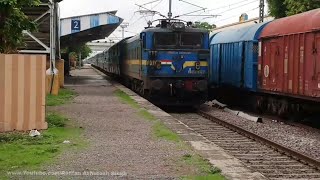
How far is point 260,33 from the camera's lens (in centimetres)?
1864

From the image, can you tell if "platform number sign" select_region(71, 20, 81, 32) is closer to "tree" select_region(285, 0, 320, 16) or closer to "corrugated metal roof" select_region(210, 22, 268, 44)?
"corrugated metal roof" select_region(210, 22, 268, 44)

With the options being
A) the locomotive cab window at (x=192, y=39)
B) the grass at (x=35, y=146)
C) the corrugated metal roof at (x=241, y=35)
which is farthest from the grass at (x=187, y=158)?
the corrugated metal roof at (x=241, y=35)

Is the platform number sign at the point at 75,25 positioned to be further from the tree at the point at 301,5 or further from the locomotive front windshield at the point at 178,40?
the locomotive front windshield at the point at 178,40

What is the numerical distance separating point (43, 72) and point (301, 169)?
5.67 metres

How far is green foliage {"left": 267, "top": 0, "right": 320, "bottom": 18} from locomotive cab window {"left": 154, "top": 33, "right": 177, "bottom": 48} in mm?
9502

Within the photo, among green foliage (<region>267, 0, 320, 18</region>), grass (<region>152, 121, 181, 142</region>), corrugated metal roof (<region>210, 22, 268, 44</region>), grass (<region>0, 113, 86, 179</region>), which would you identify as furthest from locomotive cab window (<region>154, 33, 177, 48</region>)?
green foliage (<region>267, 0, 320, 18</region>)

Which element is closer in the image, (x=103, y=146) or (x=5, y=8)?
Result: (x=103, y=146)

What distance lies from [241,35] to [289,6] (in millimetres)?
8959

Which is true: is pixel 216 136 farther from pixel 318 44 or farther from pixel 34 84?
pixel 34 84

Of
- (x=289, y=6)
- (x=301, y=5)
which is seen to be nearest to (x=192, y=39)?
(x=301, y=5)

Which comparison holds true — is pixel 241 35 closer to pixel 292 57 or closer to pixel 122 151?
pixel 292 57

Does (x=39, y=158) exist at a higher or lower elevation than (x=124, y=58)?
lower

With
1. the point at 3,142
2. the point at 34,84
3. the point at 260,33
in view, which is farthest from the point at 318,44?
the point at 3,142

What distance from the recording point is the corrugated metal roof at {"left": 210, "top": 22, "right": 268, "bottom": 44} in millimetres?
19000
